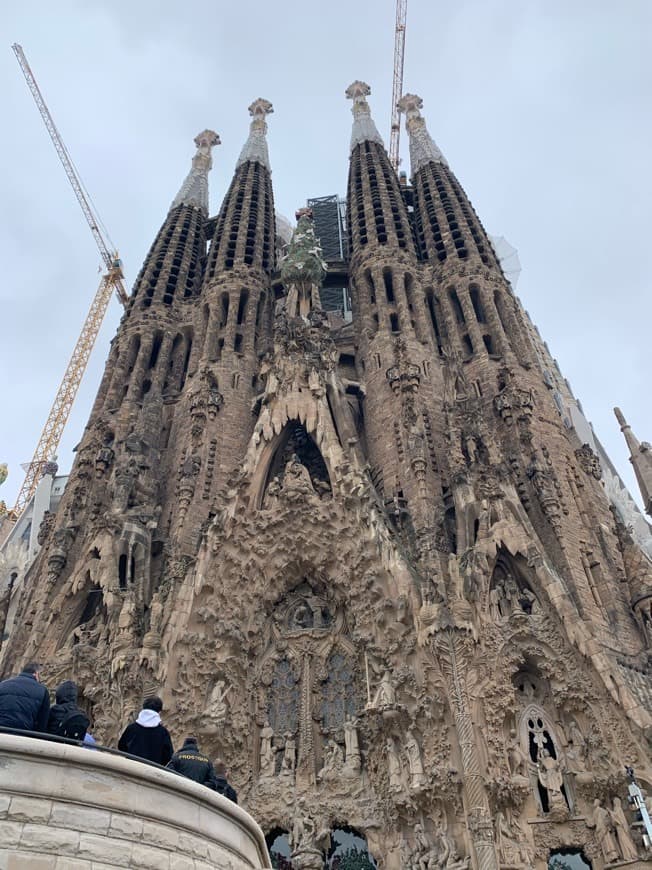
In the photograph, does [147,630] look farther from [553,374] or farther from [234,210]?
[553,374]

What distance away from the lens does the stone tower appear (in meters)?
11.9

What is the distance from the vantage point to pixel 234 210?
29.1m

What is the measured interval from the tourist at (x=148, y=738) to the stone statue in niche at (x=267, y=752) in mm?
7981

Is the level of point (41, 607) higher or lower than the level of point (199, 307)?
lower

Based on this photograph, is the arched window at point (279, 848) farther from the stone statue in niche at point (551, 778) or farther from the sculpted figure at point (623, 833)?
the sculpted figure at point (623, 833)

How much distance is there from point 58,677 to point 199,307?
1439cm

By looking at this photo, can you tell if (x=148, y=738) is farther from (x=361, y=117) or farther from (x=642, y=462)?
(x=361, y=117)

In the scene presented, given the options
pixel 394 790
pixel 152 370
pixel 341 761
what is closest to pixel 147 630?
pixel 341 761

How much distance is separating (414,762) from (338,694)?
2891 mm

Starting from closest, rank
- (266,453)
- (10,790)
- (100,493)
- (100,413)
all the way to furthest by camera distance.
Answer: (10,790), (266,453), (100,493), (100,413)

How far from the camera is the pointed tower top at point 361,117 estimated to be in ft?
107

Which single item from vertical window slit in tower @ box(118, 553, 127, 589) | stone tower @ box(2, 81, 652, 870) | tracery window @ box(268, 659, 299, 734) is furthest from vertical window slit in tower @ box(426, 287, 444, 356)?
vertical window slit in tower @ box(118, 553, 127, 589)

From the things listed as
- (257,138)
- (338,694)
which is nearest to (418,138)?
(257,138)

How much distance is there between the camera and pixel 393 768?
1256cm
